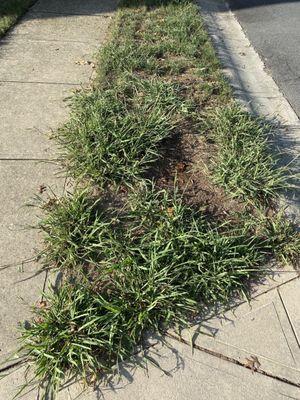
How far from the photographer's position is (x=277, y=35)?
21.0 ft

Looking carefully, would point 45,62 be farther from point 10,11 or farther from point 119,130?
point 119,130

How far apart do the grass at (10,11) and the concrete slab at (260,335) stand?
15.9 ft

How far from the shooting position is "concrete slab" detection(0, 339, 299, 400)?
210cm

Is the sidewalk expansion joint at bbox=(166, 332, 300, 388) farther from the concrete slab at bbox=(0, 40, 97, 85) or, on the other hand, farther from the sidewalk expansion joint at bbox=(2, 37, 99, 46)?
the sidewalk expansion joint at bbox=(2, 37, 99, 46)

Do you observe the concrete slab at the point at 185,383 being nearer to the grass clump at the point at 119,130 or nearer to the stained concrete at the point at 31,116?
the stained concrete at the point at 31,116

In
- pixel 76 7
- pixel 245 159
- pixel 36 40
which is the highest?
pixel 76 7

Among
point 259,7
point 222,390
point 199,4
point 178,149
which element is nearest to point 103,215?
point 178,149

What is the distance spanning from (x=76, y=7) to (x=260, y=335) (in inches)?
240

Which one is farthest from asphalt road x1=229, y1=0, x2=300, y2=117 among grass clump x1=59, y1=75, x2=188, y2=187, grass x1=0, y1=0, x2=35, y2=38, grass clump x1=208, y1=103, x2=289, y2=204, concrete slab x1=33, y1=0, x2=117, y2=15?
grass x1=0, y1=0, x2=35, y2=38

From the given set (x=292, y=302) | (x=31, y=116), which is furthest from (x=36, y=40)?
(x=292, y=302)

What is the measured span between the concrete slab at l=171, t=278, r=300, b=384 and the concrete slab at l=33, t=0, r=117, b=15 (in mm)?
5604

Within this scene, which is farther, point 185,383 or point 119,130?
point 119,130

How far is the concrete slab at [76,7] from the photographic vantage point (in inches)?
252

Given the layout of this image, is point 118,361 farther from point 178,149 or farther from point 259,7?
point 259,7
